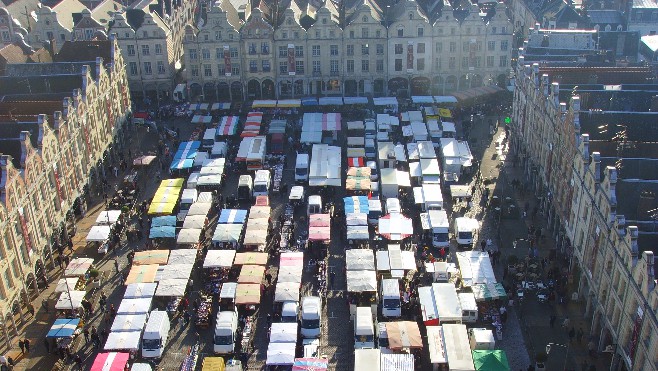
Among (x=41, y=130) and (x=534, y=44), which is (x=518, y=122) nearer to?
(x=534, y=44)

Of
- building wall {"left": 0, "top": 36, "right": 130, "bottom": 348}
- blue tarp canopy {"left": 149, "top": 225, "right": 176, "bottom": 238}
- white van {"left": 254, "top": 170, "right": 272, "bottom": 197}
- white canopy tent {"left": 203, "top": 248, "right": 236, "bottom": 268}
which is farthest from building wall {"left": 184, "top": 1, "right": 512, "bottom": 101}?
white canopy tent {"left": 203, "top": 248, "right": 236, "bottom": 268}

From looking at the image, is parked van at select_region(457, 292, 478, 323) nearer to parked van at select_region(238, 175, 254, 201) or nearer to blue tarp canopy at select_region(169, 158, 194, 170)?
parked van at select_region(238, 175, 254, 201)

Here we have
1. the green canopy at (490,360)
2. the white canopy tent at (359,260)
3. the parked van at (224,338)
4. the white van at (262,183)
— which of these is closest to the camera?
the green canopy at (490,360)

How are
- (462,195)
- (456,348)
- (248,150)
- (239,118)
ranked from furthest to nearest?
(239,118), (248,150), (462,195), (456,348)

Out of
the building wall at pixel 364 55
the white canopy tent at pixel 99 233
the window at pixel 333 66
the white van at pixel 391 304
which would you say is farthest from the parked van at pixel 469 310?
the window at pixel 333 66

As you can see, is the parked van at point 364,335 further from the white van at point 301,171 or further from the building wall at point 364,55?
the building wall at point 364,55

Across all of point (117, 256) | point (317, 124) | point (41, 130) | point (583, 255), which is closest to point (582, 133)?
point (583, 255)
